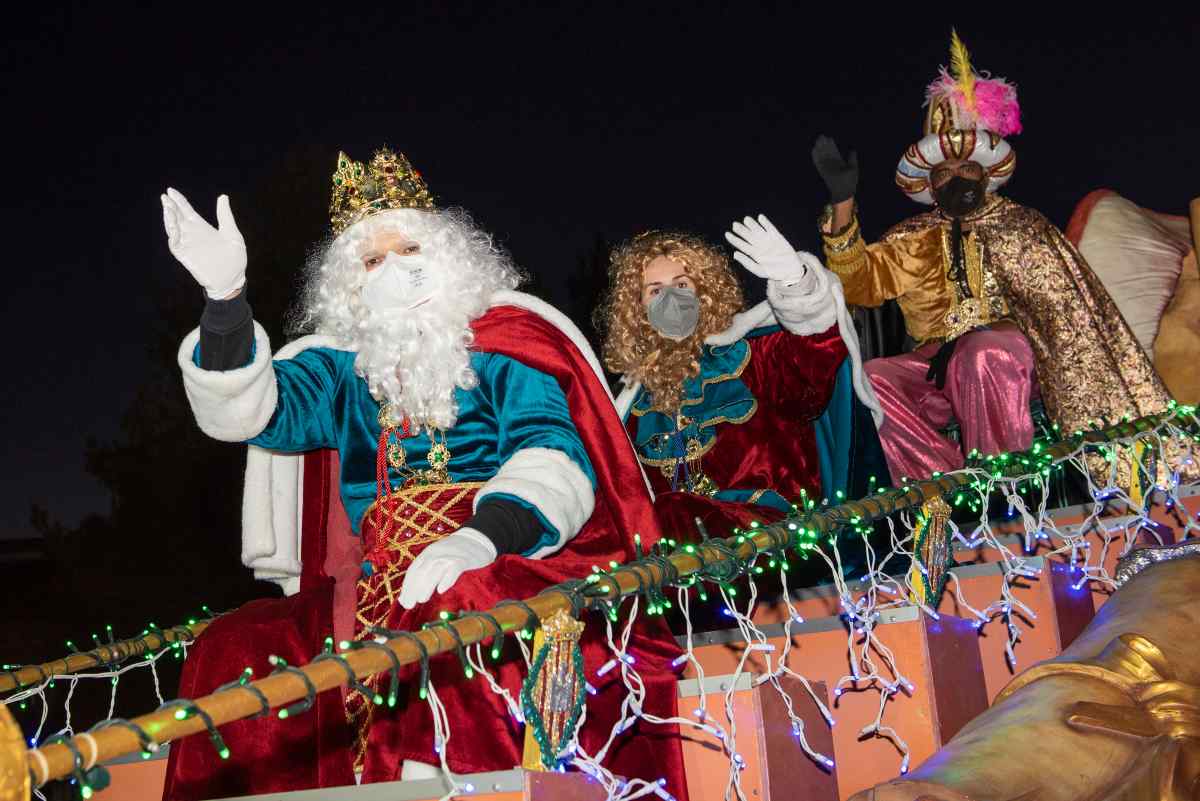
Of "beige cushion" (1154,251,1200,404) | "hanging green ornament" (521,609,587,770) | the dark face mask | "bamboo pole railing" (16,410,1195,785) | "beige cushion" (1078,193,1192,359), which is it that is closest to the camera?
"bamboo pole railing" (16,410,1195,785)

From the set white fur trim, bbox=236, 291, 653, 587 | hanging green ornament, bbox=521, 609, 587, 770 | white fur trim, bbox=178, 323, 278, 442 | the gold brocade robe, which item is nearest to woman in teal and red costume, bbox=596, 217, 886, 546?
the gold brocade robe

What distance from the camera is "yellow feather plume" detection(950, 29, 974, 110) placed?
5.03 meters

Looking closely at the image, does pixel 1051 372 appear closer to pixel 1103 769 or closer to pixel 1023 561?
pixel 1023 561

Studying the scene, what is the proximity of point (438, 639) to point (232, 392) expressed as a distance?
4.12 feet

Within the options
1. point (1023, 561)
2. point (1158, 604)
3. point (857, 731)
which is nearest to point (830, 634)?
point (857, 731)

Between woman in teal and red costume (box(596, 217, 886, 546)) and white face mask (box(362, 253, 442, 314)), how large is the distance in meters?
1.04

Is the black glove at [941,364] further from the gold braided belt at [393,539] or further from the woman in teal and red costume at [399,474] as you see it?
the gold braided belt at [393,539]

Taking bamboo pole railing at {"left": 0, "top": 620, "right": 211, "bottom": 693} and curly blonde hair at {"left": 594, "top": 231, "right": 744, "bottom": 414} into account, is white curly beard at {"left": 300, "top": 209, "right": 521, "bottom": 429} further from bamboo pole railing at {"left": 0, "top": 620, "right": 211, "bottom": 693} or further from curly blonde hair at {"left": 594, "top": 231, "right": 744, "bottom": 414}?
curly blonde hair at {"left": 594, "top": 231, "right": 744, "bottom": 414}

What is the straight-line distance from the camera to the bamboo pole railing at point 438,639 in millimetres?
1527

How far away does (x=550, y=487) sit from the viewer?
112 inches

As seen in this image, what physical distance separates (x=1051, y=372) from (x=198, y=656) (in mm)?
3049

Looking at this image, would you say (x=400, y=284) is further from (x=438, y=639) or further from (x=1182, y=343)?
(x=1182, y=343)

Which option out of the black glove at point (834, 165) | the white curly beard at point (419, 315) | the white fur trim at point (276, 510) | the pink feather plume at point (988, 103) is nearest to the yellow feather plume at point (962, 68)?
the pink feather plume at point (988, 103)

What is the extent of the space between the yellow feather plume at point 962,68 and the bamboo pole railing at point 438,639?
7.57 feet
